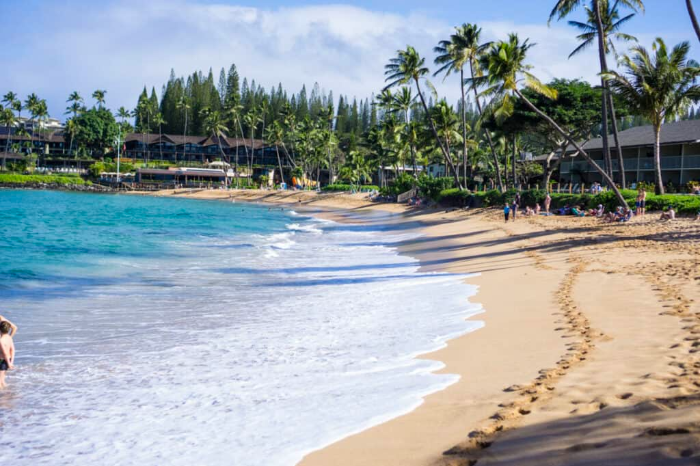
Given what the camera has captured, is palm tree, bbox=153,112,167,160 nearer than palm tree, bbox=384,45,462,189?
No

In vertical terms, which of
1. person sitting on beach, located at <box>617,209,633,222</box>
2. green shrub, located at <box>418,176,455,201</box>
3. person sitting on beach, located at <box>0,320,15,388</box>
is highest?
green shrub, located at <box>418,176,455,201</box>

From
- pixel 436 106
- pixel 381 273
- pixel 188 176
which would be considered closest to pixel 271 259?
pixel 381 273

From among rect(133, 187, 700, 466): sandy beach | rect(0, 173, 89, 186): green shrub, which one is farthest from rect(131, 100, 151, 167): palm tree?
rect(133, 187, 700, 466): sandy beach

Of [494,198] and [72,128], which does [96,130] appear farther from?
[494,198]

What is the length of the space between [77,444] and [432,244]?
61.0 feet

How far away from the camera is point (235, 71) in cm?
11338

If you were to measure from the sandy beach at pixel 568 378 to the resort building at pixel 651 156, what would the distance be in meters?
30.4

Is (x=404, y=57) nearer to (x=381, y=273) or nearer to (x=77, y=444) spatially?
(x=381, y=273)

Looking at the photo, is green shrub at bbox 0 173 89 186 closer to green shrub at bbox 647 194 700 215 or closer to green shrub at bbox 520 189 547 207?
green shrub at bbox 520 189 547 207

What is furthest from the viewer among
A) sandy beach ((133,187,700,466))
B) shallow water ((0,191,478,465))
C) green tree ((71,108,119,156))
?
green tree ((71,108,119,156))

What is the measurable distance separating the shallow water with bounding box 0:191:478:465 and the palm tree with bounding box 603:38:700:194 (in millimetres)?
14356

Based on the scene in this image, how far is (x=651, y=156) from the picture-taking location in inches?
1699

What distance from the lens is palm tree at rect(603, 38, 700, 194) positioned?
23297 mm

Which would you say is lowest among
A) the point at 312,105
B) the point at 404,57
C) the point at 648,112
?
the point at 648,112
